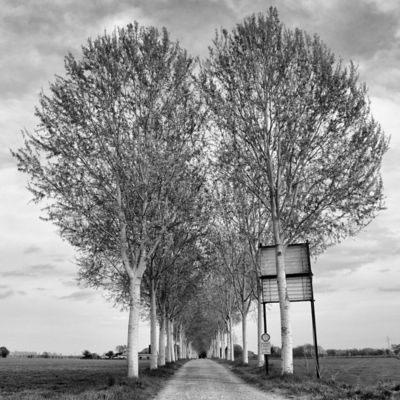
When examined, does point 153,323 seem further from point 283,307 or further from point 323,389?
point 323,389

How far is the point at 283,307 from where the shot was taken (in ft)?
73.3

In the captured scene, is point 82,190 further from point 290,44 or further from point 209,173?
point 290,44

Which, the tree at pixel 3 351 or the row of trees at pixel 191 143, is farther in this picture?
the tree at pixel 3 351

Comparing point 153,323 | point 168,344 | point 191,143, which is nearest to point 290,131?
point 191,143

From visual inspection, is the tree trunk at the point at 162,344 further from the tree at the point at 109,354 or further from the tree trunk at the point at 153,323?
the tree at the point at 109,354

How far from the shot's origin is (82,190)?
21703mm

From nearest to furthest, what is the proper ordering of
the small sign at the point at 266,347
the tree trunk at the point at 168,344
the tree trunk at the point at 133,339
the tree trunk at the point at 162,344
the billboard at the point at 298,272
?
the tree trunk at the point at 133,339
the billboard at the point at 298,272
the small sign at the point at 266,347
the tree trunk at the point at 162,344
the tree trunk at the point at 168,344

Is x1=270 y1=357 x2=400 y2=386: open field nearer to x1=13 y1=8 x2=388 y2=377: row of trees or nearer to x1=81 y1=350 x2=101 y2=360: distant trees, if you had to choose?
x1=13 y1=8 x2=388 y2=377: row of trees

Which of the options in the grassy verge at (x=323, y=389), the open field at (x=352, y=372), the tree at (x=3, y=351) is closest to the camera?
the grassy verge at (x=323, y=389)

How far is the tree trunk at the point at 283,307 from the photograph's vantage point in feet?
71.5

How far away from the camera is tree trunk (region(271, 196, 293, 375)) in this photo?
71.5 feet

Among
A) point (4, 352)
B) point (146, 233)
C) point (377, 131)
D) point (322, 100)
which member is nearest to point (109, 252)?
point (146, 233)

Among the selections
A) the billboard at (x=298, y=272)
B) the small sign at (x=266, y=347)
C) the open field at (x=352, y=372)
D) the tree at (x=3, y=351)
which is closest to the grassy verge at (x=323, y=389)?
the open field at (x=352, y=372)

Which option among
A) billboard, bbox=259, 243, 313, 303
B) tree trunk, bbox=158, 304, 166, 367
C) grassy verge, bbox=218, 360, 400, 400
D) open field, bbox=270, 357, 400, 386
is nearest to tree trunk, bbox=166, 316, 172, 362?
tree trunk, bbox=158, 304, 166, 367
